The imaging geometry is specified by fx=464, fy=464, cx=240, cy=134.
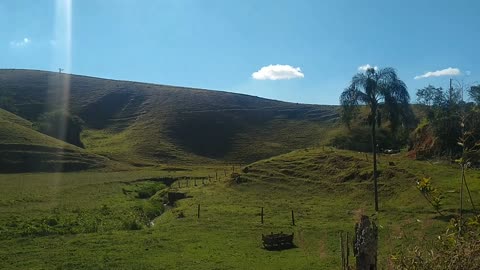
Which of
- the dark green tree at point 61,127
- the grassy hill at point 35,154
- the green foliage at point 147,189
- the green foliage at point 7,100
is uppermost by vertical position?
the green foliage at point 7,100

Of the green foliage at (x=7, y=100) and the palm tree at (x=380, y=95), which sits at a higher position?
the green foliage at (x=7, y=100)

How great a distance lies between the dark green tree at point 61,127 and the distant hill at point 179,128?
5.49 m

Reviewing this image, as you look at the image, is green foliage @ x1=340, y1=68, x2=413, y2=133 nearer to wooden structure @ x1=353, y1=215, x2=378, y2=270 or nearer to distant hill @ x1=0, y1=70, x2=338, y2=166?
wooden structure @ x1=353, y1=215, x2=378, y2=270

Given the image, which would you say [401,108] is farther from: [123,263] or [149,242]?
[123,263]

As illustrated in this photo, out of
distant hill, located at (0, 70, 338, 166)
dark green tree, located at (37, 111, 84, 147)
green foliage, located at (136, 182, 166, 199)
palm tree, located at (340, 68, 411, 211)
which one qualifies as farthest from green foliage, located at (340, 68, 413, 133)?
dark green tree, located at (37, 111, 84, 147)

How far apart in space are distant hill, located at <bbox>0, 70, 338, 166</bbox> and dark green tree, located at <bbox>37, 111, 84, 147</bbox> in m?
5.49

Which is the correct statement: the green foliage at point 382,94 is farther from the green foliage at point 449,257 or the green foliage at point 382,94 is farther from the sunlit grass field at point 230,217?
the green foliage at point 449,257

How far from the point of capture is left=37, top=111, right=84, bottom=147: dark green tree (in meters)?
132

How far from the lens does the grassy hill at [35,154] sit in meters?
91.9

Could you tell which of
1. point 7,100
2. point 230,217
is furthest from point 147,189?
point 7,100

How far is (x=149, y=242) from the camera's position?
3203cm

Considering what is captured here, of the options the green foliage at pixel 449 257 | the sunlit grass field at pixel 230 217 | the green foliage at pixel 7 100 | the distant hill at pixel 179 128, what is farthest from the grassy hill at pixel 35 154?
the green foliage at pixel 449 257

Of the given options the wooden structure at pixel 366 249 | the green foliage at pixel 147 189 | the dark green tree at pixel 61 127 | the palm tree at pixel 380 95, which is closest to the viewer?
the wooden structure at pixel 366 249

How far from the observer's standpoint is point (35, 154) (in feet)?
317
